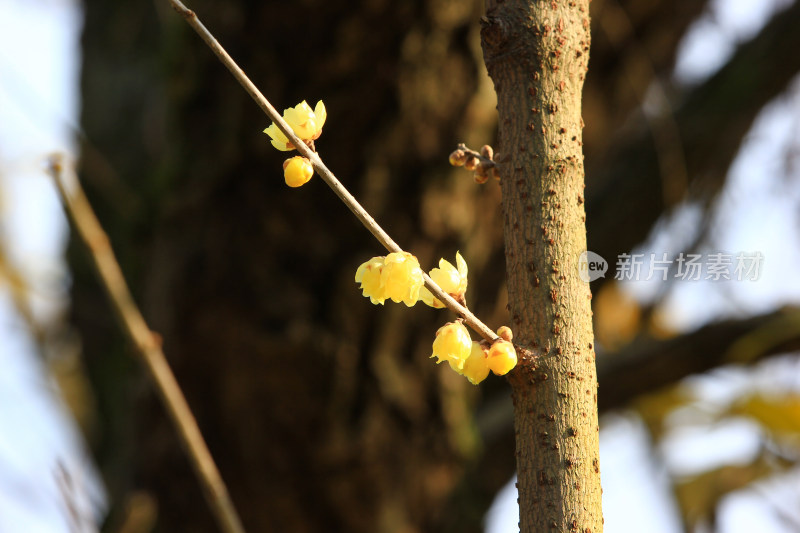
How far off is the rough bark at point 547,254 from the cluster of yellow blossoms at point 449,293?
3 centimetres

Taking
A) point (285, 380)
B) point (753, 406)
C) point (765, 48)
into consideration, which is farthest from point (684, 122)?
point (285, 380)

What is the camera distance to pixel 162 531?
7.23 ft

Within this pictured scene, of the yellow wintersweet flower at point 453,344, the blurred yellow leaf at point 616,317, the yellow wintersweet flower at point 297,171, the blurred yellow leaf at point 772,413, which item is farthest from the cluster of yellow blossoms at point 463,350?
the blurred yellow leaf at point 616,317

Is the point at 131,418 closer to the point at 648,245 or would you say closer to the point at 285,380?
the point at 285,380

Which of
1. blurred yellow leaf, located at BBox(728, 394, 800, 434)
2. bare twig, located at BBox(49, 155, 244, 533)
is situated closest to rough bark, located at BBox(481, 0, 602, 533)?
bare twig, located at BBox(49, 155, 244, 533)

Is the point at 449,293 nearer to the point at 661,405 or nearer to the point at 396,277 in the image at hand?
the point at 396,277

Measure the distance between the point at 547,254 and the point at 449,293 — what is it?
3.8 inches

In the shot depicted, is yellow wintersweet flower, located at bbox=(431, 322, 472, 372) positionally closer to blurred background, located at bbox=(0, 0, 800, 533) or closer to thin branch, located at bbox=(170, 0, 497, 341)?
thin branch, located at bbox=(170, 0, 497, 341)

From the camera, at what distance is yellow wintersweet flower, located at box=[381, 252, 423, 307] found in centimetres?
59

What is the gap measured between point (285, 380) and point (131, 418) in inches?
23.7

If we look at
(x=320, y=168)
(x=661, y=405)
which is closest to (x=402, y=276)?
(x=320, y=168)

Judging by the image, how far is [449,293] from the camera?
65 cm

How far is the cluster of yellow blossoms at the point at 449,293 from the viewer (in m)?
0.58

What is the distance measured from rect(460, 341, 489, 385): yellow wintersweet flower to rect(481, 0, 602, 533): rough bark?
3cm
